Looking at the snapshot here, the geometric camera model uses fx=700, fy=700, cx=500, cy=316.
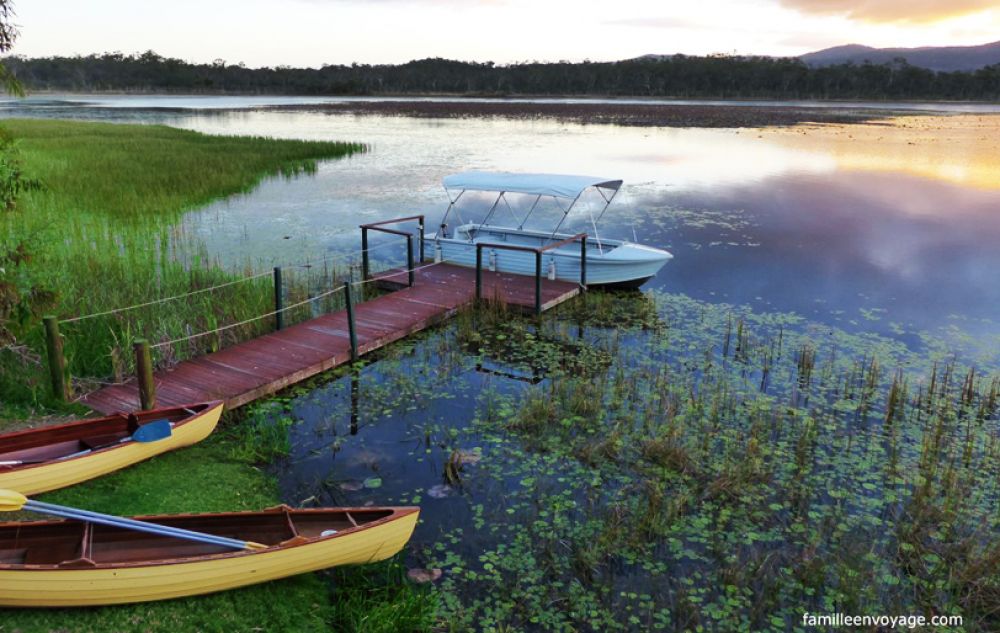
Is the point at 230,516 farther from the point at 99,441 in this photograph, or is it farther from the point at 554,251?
the point at 554,251

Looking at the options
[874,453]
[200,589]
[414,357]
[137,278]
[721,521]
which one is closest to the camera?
[200,589]

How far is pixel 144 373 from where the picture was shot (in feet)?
27.5

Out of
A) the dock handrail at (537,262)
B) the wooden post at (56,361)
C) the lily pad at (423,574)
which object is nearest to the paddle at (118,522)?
the lily pad at (423,574)

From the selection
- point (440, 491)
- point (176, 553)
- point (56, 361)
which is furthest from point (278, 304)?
point (176, 553)

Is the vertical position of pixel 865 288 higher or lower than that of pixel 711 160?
lower

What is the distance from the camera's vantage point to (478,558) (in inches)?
267

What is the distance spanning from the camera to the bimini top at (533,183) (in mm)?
15609

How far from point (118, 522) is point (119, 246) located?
1340 cm

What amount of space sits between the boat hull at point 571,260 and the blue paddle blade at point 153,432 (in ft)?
27.4

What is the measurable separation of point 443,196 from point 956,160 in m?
32.0

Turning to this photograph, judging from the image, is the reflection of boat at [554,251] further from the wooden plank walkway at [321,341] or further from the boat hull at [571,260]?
the wooden plank walkway at [321,341]

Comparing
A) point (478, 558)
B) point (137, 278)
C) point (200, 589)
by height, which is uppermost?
point (137, 278)

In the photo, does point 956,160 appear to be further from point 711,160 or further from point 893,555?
point 893,555

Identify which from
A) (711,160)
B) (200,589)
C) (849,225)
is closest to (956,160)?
(711,160)
